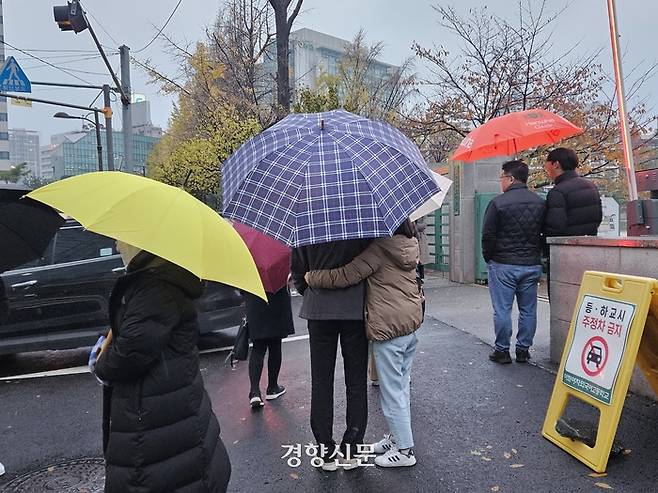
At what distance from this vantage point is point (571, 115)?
1325 cm

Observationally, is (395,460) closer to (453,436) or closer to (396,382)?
(396,382)

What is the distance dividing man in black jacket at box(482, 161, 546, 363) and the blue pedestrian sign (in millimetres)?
13046

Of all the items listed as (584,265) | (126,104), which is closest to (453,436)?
(584,265)

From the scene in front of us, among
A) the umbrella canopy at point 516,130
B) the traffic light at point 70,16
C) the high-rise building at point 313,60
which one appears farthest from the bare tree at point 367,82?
the umbrella canopy at point 516,130

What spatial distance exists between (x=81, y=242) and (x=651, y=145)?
14.1 m

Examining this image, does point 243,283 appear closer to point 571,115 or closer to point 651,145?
point 571,115

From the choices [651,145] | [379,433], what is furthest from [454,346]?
[651,145]

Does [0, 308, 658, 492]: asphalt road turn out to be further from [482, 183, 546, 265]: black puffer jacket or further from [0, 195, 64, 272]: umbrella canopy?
[0, 195, 64, 272]: umbrella canopy

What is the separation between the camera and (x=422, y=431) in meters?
4.02

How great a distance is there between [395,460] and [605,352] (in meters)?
1.50

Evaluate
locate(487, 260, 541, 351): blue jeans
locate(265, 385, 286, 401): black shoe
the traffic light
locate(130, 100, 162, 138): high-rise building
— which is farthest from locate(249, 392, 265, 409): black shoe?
locate(130, 100, 162, 138): high-rise building

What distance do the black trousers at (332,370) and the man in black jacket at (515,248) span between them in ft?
8.06

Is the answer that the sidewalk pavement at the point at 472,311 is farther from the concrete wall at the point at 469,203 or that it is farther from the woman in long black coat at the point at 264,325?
the woman in long black coat at the point at 264,325

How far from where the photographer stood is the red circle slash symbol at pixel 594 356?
350 centimetres
